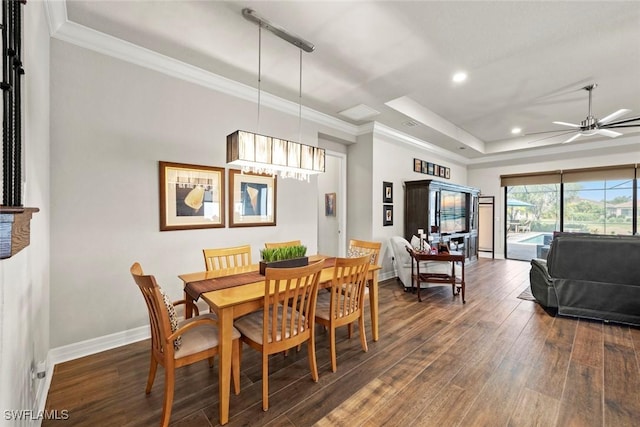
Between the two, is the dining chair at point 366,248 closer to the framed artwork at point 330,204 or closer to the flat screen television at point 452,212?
the framed artwork at point 330,204

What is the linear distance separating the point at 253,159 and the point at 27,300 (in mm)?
1690

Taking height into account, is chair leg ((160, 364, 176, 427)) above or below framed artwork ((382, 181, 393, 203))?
below

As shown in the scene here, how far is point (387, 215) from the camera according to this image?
5.43 metres

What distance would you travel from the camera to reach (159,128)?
9.64 ft

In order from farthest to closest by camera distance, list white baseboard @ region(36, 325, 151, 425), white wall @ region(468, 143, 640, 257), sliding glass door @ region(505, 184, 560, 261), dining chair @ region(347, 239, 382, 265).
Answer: sliding glass door @ region(505, 184, 560, 261) < white wall @ region(468, 143, 640, 257) < dining chair @ region(347, 239, 382, 265) < white baseboard @ region(36, 325, 151, 425)

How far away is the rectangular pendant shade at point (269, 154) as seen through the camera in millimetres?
2336

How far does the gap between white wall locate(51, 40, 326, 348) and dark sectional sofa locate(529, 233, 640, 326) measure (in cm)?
431

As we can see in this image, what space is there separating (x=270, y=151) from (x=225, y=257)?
128 cm

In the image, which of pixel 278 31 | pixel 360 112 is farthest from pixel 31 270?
pixel 360 112

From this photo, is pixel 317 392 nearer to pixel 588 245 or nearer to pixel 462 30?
pixel 462 30

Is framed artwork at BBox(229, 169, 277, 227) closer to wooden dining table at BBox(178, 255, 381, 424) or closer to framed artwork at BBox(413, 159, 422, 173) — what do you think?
wooden dining table at BBox(178, 255, 381, 424)

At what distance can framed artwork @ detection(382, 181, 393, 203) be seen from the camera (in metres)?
5.34

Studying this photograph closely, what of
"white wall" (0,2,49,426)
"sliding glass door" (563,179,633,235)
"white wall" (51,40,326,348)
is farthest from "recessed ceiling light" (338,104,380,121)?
"sliding glass door" (563,179,633,235)

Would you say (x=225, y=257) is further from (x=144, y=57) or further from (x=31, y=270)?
(x=144, y=57)
